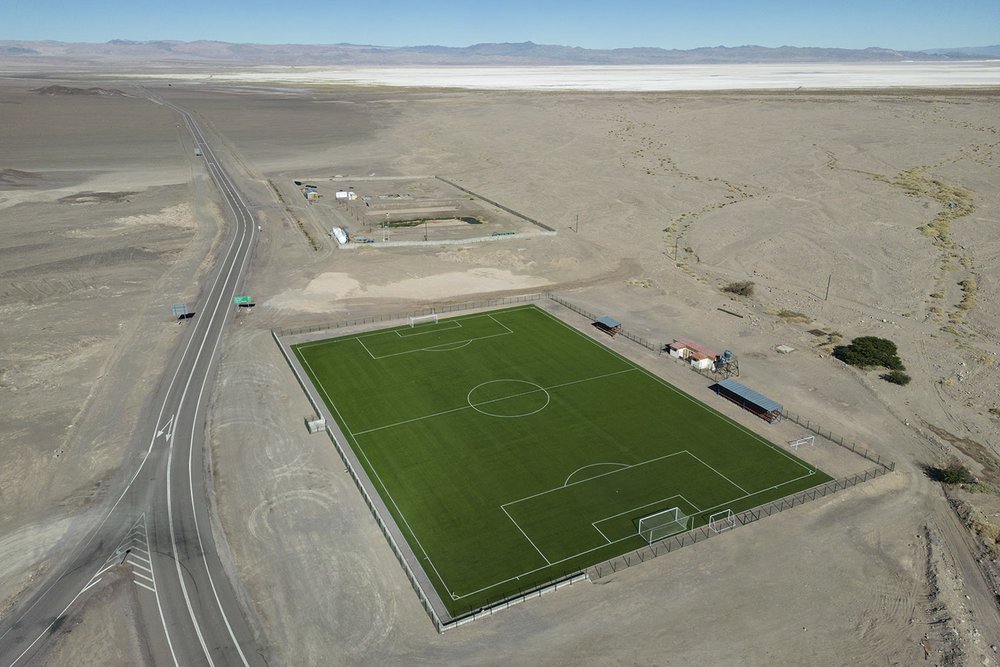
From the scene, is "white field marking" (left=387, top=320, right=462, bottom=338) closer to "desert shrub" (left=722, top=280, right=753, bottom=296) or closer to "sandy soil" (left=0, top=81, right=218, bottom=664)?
"sandy soil" (left=0, top=81, right=218, bottom=664)

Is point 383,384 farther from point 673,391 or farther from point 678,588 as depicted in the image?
point 678,588

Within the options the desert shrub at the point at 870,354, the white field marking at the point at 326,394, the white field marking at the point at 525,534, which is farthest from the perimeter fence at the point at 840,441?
the white field marking at the point at 326,394

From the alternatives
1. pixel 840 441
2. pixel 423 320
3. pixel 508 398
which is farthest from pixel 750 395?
pixel 423 320

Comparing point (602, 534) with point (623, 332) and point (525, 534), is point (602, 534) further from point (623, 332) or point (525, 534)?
point (623, 332)

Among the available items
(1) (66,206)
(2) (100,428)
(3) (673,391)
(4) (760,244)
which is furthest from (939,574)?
(1) (66,206)

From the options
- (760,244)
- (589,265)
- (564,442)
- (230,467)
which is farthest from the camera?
(760,244)

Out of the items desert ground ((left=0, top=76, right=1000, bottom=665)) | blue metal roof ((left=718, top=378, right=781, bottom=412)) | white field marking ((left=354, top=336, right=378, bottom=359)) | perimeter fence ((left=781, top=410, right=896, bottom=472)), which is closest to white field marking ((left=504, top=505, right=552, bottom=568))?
desert ground ((left=0, top=76, right=1000, bottom=665))
